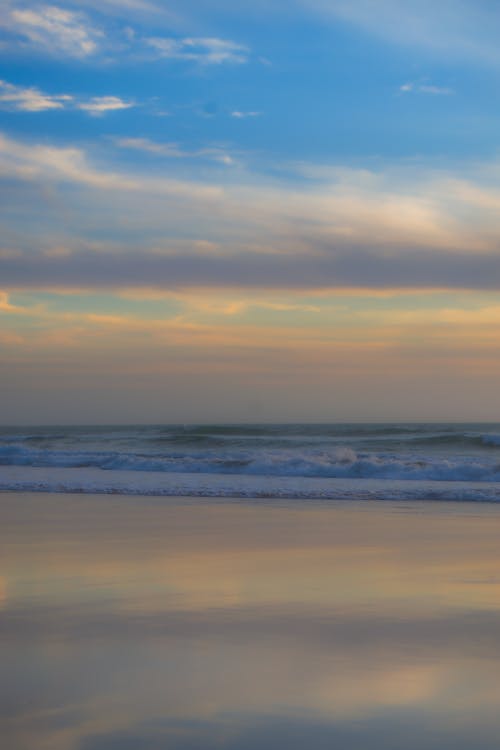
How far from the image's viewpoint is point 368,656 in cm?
414

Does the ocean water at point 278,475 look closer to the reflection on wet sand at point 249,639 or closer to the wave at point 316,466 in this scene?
the wave at point 316,466

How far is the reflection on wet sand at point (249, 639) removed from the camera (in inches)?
127

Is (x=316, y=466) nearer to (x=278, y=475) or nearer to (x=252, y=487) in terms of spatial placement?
(x=278, y=475)

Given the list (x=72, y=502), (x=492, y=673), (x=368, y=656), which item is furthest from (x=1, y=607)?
(x=72, y=502)

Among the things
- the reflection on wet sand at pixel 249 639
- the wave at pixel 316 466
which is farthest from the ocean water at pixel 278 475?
the reflection on wet sand at pixel 249 639

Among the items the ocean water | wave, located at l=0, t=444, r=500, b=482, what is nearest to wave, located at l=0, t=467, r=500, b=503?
the ocean water

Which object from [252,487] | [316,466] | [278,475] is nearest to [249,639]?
[252,487]

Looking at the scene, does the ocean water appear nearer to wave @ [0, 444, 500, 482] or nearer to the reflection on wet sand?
wave @ [0, 444, 500, 482]

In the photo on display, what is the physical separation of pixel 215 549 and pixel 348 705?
404cm

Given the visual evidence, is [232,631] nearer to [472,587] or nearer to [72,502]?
[472,587]

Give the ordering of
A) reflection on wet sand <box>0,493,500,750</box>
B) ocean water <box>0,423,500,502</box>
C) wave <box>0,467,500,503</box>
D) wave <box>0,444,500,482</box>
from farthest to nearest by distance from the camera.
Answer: wave <box>0,444,500,482</box>, ocean water <box>0,423,500,502</box>, wave <box>0,467,500,503</box>, reflection on wet sand <box>0,493,500,750</box>

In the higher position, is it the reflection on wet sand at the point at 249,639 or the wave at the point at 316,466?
the reflection on wet sand at the point at 249,639

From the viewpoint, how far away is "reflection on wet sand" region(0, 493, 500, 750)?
127 inches

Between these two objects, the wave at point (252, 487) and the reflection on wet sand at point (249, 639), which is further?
the wave at point (252, 487)
